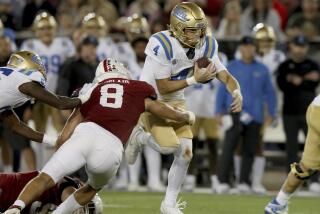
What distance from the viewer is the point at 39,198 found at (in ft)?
25.0

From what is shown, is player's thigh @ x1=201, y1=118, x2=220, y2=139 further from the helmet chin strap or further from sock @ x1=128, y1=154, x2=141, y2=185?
the helmet chin strap

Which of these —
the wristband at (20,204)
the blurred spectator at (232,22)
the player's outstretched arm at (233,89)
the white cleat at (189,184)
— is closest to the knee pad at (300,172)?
the player's outstretched arm at (233,89)

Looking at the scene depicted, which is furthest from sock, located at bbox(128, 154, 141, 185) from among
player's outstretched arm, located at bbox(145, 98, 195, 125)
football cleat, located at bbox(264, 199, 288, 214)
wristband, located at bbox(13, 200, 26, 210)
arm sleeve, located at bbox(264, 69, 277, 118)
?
wristband, located at bbox(13, 200, 26, 210)

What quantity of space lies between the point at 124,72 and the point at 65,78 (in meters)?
4.29

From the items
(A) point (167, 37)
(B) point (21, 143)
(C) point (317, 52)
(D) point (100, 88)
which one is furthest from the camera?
(C) point (317, 52)

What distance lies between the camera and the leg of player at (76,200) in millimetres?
7402

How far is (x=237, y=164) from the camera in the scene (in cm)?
1257

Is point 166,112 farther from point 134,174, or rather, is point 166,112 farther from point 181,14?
point 134,174

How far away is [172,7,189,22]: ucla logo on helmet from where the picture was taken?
8.50m

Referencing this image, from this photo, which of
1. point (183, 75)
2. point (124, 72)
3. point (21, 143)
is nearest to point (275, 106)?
point (21, 143)

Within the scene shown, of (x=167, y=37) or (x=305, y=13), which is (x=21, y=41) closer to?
(x=305, y=13)

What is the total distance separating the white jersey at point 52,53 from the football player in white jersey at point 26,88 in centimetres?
497

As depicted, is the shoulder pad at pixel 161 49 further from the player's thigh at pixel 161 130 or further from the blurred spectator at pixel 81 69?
the blurred spectator at pixel 81 69

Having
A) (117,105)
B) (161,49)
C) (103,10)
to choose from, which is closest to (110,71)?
(117,105)
